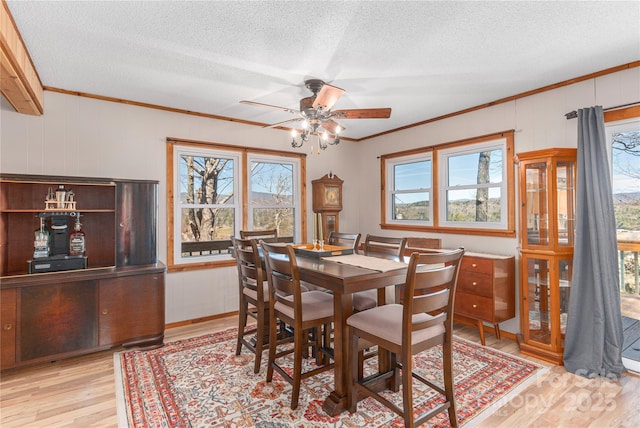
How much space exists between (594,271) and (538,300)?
578 mm

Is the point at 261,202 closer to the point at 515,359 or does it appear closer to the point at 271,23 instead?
the point at 271,23

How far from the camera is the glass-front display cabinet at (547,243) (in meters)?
2.93

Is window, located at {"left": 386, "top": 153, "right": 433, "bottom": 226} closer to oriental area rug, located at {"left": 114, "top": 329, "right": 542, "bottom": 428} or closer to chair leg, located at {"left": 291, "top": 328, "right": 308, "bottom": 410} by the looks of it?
oriental area rug, located at {"left": 114, "top": 329, "right": 542, "bottom": 428}

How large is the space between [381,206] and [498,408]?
325 cm

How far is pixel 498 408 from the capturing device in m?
2.24

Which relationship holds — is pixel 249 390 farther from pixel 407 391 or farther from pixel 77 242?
pixel 77 242

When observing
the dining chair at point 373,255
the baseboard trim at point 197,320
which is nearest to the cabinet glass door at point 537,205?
the dining chair at point 373,255

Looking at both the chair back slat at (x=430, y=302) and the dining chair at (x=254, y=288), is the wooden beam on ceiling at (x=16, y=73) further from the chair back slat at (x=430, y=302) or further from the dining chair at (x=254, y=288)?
the chair back slat at (x=430, y=302)

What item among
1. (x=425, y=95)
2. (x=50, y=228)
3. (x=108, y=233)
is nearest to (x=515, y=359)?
(x=425, y=95)

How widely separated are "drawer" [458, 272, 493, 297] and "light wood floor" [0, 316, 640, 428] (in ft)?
2.67

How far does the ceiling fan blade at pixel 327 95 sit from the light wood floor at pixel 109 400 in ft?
7.97

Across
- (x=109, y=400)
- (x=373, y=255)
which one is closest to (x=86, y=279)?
(x=109, y=400)

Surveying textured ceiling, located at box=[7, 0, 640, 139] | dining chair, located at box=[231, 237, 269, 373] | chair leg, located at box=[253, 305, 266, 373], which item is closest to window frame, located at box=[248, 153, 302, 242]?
textured ceiling, located at box=[7, 0, 640, 139]

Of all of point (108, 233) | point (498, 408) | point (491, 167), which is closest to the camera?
point (498, 408)
